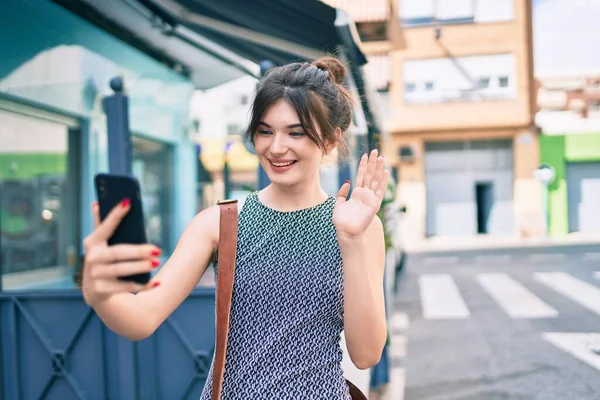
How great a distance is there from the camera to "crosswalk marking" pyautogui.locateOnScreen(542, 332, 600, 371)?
16.8ft

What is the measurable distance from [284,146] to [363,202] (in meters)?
0.26

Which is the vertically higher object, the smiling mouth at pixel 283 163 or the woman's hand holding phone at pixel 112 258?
the smiling mouth at pixel 283 163

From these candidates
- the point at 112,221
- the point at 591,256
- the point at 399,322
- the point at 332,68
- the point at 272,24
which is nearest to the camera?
the point at 112,221

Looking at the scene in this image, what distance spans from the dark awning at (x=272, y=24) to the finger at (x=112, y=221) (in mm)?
2656

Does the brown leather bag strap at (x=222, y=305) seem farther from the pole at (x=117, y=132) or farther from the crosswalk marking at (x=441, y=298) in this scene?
the crosswalk marking at (x=441, y=298)

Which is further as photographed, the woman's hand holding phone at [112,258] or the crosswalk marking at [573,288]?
the crosswalk marking at [573,288]

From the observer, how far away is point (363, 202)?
1287 mm

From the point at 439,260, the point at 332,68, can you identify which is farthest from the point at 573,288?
the point at 332,68

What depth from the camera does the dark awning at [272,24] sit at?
3387 mm

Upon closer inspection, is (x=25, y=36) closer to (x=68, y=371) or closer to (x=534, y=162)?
(x=68, y=371)

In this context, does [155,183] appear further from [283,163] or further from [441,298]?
[283,163]

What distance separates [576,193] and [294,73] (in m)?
19.3

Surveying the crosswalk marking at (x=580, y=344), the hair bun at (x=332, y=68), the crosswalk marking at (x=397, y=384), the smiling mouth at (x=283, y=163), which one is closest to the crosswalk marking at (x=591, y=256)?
the crosswalk marking at (x=580, y=344)

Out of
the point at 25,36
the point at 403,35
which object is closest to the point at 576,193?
the point at 403,35
